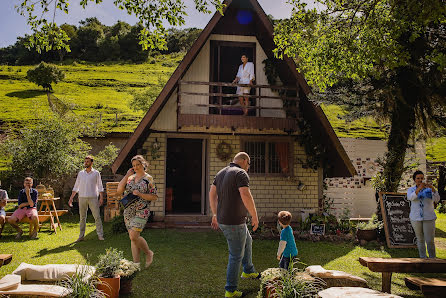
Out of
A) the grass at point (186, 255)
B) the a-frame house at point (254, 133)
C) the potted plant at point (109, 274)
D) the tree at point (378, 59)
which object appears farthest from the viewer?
the a-frame house at point (254, 133)

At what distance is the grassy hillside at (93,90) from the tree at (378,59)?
20.1m

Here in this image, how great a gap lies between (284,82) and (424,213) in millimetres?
6321

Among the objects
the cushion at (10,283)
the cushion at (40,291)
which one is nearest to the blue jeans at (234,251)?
the cushion at (40,291)

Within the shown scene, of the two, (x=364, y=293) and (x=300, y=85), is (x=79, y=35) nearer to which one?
(x=300, y=85)

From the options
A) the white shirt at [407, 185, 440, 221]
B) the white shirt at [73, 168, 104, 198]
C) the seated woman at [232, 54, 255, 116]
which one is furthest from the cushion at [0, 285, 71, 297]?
the seated woman at [232, 54, 255, 116]

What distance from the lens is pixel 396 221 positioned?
9.80 meters

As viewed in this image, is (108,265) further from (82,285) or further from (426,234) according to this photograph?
(426,234)

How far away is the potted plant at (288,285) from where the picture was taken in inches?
166

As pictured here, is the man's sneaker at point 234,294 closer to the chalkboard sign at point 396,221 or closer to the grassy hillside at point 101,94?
the chalkboard sign at point 396,221

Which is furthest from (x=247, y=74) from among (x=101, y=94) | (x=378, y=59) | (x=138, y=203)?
(x=101, y=94)

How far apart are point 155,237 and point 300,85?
591 centimetres

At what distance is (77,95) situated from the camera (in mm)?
49812

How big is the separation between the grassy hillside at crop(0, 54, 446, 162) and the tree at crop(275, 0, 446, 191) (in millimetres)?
6818

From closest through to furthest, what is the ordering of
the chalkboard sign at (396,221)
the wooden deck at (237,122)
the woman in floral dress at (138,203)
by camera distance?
1. the woman in floral dress at (138,203)
2. the chalkboard sign at (396,221)
3. the wooden deck at (237,122)
